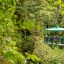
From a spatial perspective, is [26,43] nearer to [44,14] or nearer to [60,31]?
[44,14]

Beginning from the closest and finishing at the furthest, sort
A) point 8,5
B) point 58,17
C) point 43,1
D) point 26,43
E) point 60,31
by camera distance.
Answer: point 8,5, point 26,43, point 43,1, point 60,31, point 58,17

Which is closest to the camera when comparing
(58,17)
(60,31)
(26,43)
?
(26,43)

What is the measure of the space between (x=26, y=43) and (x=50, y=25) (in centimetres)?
1076

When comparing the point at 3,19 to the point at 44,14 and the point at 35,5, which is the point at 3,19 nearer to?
the point at 35,5

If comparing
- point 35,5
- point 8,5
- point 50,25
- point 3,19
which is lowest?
point 50,25

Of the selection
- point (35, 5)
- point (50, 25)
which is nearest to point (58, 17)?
point (50, 25)

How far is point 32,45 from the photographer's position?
11.5 m

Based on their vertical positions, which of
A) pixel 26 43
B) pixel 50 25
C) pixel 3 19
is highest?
pixel 3 19

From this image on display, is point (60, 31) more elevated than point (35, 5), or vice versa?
point (35, 5)

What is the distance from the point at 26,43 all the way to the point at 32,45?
0.37 metres

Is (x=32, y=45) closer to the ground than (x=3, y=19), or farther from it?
closer to the ground

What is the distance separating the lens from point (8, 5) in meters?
3.87

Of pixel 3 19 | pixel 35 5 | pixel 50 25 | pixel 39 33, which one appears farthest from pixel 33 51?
pixel 50 25

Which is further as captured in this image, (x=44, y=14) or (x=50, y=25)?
(x=50, y=25)
